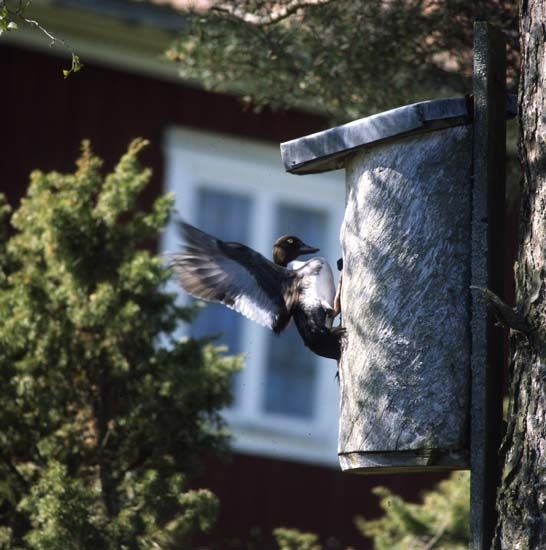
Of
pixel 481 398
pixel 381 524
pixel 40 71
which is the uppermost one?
pixel 40 71

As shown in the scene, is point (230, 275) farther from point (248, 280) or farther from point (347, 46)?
point (347, 46)

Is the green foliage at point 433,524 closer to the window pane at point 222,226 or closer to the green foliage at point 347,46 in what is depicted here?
the green foliage at point 347,46

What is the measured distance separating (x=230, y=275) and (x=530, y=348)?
1410mm

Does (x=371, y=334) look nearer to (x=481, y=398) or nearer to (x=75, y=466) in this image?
(x=481, y=398)

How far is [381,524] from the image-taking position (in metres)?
6.89

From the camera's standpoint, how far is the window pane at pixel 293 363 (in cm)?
1067

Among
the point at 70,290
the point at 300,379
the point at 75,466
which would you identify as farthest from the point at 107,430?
the point at 300,379

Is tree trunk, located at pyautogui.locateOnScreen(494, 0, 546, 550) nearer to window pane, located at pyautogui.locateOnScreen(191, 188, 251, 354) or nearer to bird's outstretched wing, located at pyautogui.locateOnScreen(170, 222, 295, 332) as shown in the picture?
bird's outstretched wing, located at pyautogui.locateOnScreen(170, 222, 295, 332)

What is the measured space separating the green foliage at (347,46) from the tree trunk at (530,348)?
1.83 metres

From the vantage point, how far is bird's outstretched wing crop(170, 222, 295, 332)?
16.5 feet

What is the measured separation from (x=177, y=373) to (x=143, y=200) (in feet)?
14.1

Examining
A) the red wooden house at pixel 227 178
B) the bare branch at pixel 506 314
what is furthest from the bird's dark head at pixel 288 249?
the red wooden house at pixel 227 178

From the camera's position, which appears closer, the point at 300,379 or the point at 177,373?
the point at 177,373

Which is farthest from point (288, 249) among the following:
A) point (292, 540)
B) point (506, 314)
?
point (506, 314)
